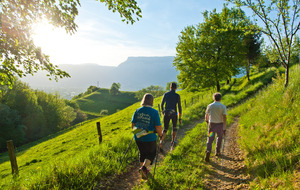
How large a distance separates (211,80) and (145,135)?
21445mm

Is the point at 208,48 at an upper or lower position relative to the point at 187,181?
upper

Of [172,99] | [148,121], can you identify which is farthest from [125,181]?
[172,99]

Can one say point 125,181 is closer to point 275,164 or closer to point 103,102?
point 275,164

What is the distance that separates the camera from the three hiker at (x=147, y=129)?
181 inches

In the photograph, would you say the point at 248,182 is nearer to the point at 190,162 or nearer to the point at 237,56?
the point at 190,162

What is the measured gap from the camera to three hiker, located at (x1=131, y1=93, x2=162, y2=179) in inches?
181

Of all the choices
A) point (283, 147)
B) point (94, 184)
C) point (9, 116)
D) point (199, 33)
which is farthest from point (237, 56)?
point (9, 116)

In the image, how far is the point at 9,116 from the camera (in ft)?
124

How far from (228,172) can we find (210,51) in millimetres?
21705

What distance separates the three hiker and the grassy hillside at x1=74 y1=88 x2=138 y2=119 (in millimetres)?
90985

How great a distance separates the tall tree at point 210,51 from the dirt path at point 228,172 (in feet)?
60.2

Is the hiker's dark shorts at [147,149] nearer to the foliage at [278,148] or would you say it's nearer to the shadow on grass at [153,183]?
the shadow on grass at [153,183]

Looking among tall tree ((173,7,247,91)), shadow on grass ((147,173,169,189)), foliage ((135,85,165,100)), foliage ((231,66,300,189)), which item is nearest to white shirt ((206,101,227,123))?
foliage ((231,66,300,189))

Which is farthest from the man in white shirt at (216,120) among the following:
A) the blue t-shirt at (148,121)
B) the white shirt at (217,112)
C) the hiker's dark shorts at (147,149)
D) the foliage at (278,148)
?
the blue t-shirt at (148,121)
